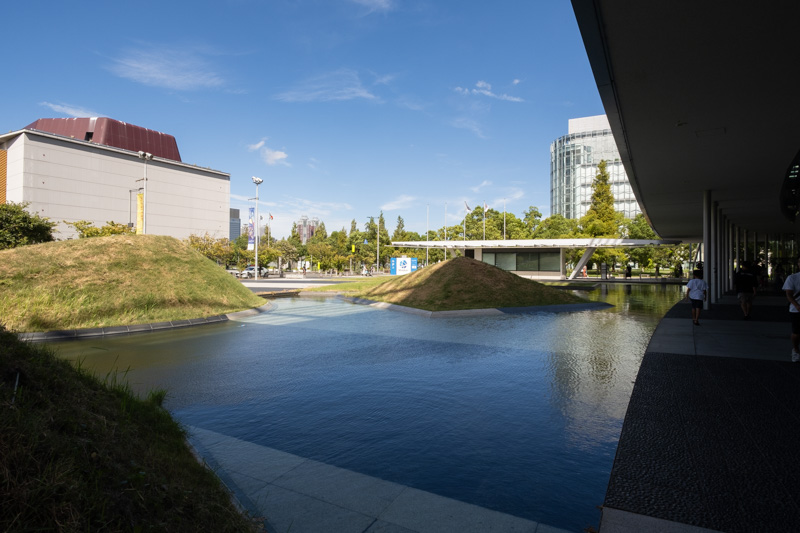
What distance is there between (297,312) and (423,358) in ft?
31.3

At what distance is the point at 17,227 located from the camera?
101 feet

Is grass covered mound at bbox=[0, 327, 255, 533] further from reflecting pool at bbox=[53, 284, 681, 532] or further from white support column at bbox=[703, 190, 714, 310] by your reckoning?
white support column at bbox=[703, 190, 714, 310]

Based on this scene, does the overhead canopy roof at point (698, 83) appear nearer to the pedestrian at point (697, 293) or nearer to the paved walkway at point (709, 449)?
the pedestrian at point (697, 293)

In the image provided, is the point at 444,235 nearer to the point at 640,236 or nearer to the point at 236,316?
the point at 640,236

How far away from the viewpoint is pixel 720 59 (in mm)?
7641

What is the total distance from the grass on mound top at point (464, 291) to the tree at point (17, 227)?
26051 millimetres

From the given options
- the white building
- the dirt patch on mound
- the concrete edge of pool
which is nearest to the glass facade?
the dirt patch on mound

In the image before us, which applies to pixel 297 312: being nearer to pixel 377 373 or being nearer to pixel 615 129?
pixel 377 373

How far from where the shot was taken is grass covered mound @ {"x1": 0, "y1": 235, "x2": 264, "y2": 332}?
38.4ft

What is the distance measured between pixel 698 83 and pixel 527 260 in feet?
133

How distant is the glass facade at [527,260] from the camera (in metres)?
47.1

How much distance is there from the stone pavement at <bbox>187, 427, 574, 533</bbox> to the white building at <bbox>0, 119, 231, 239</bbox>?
50.7 metres

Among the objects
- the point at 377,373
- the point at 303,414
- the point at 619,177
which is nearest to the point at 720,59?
the point at 377,373

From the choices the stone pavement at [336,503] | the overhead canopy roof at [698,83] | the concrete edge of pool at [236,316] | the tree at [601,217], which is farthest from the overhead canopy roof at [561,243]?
the stone pavement at [336,503]
